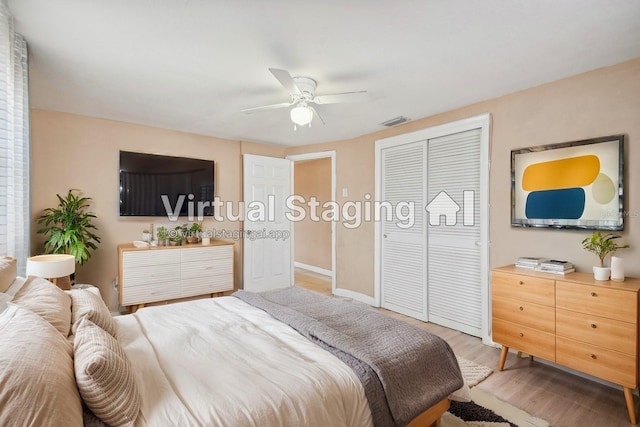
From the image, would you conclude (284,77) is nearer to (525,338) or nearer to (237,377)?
(237,377)

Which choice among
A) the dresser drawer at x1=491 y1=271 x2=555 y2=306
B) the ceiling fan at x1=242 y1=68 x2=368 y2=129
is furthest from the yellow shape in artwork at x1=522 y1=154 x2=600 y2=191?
the ceiling fan at x1=242 y1=68 x2=368 y2=129

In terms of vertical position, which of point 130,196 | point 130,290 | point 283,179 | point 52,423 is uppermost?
point 283,179

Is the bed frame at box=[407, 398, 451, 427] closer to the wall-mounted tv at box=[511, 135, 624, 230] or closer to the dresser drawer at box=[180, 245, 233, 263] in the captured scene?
the wall-mounted tv at box=[511, 135, 624, 230]

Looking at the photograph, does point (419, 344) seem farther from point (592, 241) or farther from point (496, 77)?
point (496, 77)

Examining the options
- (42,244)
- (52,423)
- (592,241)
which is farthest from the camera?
(42,244)

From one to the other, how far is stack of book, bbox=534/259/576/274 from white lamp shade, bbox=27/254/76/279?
3.78 m

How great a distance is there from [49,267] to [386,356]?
2.49m

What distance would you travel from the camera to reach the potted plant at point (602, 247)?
2.16 metres

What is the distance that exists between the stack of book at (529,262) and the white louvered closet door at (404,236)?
3.67ft

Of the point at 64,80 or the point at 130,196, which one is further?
the point at 130,196

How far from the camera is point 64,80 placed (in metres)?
2.61

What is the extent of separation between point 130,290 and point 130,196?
1161 mm

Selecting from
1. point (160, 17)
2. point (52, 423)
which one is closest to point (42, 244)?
point (160, 17)

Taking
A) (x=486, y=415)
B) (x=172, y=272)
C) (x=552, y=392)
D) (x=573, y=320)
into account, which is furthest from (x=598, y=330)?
(x=172, y=272)
